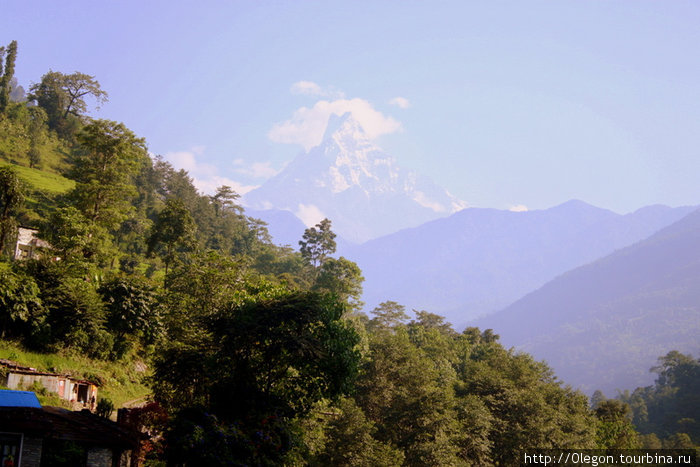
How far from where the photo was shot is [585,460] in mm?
34000

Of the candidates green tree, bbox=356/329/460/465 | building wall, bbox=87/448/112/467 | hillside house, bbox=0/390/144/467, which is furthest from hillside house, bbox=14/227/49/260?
building wall, bbox=87/448/112/467

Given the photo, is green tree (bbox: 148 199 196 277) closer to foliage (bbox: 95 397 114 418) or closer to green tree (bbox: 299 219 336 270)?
foliage (bbox: 95 397 114 418)

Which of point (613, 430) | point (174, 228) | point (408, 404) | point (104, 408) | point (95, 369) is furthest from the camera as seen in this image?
point (613, 430)

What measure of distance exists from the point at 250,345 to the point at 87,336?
41.7ft

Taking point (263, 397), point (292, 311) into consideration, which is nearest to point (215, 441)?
point (263, 397)

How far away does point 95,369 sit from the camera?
28672 millimetres

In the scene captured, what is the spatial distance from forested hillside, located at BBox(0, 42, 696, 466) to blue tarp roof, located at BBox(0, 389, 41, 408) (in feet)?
13.0

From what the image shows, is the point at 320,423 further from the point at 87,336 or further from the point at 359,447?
the point at 87,336

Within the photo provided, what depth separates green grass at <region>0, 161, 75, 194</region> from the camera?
5344 cm

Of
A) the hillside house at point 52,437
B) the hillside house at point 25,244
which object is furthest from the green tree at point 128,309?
the hillside house at point 25,244

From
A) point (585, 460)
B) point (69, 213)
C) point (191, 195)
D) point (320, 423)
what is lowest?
point (585, 460)

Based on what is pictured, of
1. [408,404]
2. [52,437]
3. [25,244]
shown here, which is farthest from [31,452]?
[25,244]

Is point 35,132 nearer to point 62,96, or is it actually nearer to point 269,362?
point 62,96

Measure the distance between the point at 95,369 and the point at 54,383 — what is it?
5417mm
